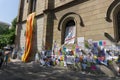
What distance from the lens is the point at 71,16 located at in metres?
11.5

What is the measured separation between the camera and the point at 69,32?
38.8 ft

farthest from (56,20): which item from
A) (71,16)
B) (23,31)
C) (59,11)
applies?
(23,31)

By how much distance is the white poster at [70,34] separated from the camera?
11344 millimetres

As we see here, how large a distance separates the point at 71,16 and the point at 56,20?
1.88m

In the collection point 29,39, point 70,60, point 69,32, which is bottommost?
point 70,60

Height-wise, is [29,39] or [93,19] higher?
[93,19]

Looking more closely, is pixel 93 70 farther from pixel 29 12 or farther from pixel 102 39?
pixel 29 12

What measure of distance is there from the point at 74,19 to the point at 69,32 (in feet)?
3.87

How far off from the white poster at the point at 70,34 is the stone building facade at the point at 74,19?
0.35 meters

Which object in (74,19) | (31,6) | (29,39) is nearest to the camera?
(74,19)

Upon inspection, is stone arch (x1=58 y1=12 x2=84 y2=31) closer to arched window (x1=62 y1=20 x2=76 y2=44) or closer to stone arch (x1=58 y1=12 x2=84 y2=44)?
stone arch (x1=58 y1=12 x2=84 y2=44)

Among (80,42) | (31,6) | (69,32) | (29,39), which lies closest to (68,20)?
(69,32)

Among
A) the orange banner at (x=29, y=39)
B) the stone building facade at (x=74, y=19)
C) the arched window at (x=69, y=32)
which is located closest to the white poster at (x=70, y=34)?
the arched window at (x=69, y=32)

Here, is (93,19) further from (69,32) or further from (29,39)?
(29,39)
